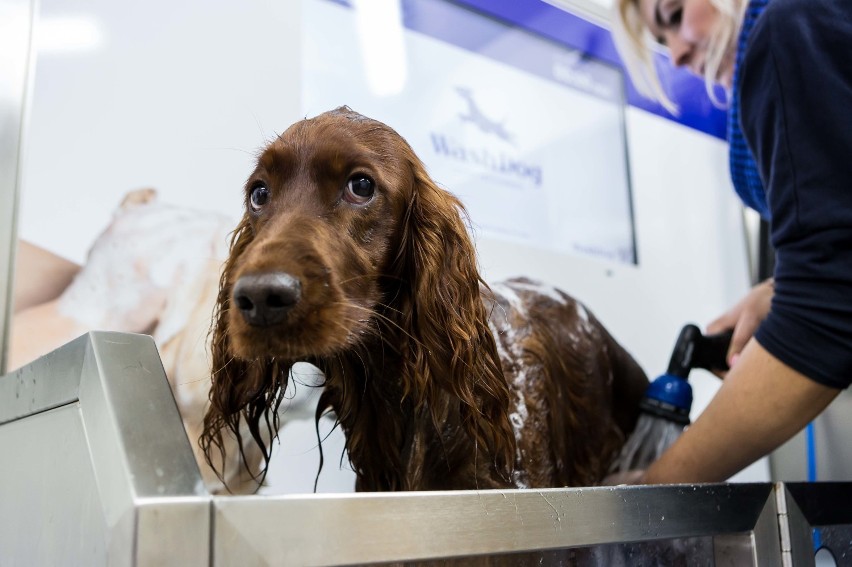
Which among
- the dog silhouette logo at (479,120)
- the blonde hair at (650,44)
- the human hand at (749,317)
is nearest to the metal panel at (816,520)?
the human hand at (749,317)

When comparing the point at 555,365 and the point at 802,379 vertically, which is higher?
the point at 802,379

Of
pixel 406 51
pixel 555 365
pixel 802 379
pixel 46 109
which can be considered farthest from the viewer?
pixel 406 51

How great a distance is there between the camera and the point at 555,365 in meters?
1.39

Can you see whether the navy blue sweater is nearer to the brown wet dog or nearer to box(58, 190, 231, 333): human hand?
the brown wet dog

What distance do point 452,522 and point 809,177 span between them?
0.79 metres

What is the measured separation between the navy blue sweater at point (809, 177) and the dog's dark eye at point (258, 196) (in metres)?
0.73

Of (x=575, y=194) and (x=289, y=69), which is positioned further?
(x=575, y=194)

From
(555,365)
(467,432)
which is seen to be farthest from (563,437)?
(467,432)

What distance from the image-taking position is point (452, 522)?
26.9 inches

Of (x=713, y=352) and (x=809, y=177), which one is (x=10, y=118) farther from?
(x=713, y=352)

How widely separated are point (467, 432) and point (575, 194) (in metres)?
1.08

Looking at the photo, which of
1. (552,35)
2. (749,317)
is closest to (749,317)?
(749,317)

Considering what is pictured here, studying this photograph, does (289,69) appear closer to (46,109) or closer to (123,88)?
(123,88)

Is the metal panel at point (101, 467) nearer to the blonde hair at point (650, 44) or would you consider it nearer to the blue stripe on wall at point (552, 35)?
the blue stripe on wall at point (552, 35)
